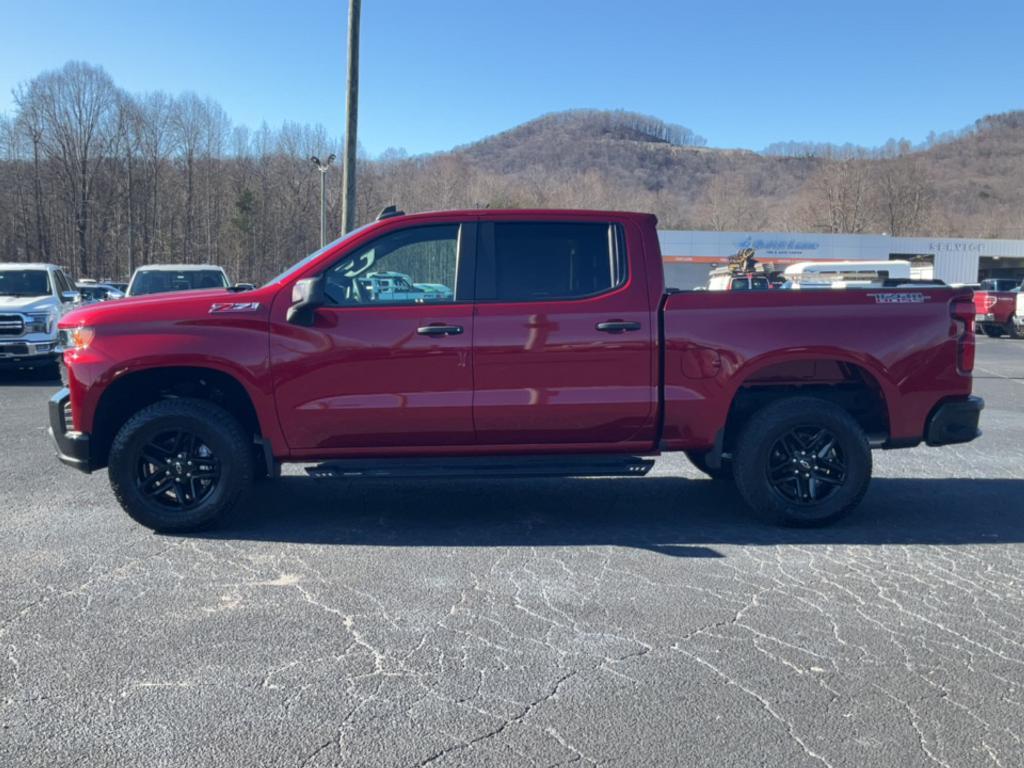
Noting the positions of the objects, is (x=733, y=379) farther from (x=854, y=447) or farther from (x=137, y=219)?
(x=137, y=219)

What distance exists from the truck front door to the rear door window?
0.97 ft

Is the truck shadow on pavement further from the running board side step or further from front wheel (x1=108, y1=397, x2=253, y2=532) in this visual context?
the running board side step

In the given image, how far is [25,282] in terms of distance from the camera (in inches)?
598

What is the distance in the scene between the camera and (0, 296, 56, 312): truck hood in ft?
45.6

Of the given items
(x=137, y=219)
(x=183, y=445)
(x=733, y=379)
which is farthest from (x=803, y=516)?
(x=137, y=219)

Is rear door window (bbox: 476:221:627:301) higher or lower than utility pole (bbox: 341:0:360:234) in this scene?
lower

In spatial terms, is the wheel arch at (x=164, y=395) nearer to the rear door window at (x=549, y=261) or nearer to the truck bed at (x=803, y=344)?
the rear door window at (x=549, y=261)

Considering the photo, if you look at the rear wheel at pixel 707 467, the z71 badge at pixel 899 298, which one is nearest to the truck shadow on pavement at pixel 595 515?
the rear wheel at pixel 707 467

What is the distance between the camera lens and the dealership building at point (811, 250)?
50562mm

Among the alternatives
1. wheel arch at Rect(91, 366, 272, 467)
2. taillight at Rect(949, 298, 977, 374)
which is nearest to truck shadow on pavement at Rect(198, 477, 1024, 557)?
wheel arch at Rect(91, 366, 272, 467)

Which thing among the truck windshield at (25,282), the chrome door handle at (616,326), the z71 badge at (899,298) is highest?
the truck windshield at (25,282)

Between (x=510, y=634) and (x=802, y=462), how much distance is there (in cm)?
275

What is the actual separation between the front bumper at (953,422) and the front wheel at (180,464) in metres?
4.57

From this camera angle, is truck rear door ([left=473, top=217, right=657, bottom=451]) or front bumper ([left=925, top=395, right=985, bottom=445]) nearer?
truck rear door ([left=473, top=217, right=657, bottom=451])
